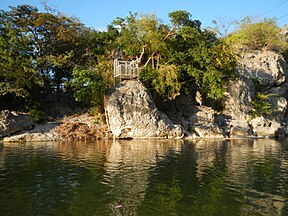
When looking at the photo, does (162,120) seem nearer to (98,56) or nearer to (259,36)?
(98,56)

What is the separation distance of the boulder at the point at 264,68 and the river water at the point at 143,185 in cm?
2767

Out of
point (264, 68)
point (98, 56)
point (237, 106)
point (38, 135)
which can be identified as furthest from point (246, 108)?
point (38, 135)

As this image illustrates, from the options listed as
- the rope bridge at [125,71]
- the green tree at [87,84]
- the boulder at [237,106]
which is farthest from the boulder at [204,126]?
the green tree at [87,84]

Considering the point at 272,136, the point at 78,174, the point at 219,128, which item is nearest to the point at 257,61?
the point at 272,136

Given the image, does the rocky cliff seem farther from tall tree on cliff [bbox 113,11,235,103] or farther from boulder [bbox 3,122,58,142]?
boulder [bbox 3,122,58,142]

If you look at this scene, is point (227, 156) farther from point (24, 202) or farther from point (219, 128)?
point (219, 128)

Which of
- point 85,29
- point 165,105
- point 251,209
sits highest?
point 85,29

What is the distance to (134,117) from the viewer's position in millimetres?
28953

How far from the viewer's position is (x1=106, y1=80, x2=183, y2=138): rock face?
28.6m

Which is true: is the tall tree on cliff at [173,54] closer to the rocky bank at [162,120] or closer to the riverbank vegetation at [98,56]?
the riverbank vegetation at [98,56]

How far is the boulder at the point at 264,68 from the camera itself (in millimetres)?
41906

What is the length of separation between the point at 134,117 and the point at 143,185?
18.4 meters

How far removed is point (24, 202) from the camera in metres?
8.73

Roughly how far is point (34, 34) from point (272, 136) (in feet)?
96.9
